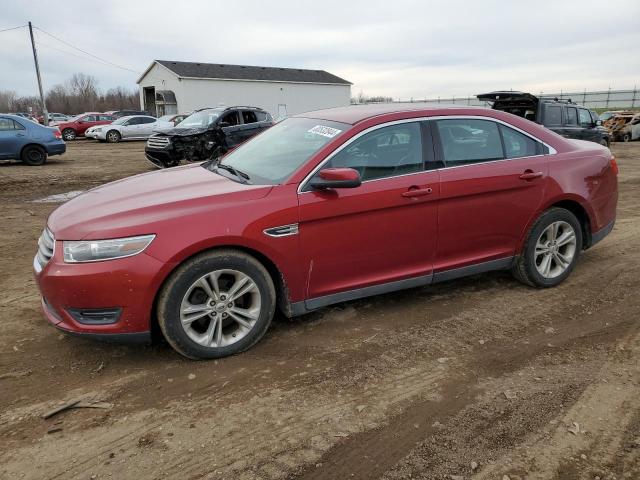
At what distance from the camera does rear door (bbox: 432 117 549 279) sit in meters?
4.05

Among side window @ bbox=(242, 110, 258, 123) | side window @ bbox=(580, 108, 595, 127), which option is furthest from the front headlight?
side window @ bbox=(580, 108, 595, 127)

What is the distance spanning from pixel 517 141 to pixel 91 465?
13.1 ft

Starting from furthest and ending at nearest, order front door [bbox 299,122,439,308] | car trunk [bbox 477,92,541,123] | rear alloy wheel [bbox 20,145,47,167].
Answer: rear alloy wheel [bbox 20,145,47,167] < car trunk [bbox 477,92,541,123] < front door [bbox 299,122,439,308]

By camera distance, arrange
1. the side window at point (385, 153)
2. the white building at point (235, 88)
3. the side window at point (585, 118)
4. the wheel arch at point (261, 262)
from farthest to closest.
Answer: the white building at point (235, 88) < the side window at point (585, 118) < the side window at point (385, 153) < the wheel arch at point (261, 262)

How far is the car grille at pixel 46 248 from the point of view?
330 cm

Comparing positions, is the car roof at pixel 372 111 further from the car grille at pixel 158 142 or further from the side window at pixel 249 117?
the side window at pixel 249 117

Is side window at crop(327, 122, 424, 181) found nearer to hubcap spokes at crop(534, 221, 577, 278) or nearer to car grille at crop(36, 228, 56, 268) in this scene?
hubcap spokes at crop(534, 221, 577, 278)

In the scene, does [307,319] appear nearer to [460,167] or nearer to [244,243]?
[244,243]

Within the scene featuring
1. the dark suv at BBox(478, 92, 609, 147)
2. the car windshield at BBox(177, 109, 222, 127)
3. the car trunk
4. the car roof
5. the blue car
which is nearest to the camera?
the car roof

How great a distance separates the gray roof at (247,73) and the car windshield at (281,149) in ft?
125

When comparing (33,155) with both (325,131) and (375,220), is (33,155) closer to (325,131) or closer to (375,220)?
(325,131)

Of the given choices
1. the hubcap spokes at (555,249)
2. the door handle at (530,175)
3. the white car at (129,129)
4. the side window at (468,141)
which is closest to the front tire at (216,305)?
the side window at (468,141)

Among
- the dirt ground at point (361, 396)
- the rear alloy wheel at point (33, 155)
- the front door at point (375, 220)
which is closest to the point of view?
the dirt ground at point (361, 396)

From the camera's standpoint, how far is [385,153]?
12.7 ft
